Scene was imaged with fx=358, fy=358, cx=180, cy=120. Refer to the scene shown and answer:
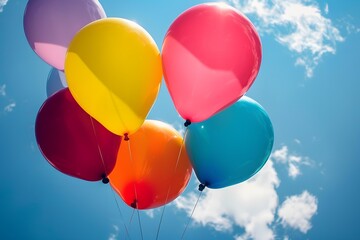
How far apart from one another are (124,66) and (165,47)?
21.8 inches

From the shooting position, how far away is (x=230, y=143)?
4.16 metres

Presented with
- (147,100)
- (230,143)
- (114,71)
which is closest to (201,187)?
(230,143)

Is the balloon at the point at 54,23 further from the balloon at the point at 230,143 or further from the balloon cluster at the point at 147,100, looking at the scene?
the balloon at the point at 230,143

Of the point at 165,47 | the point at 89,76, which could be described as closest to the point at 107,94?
the point at 89,76

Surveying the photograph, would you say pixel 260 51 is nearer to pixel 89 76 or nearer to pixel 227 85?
pixel 227 85

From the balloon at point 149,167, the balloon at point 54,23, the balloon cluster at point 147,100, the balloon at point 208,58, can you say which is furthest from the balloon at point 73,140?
the balloon at point 208,58

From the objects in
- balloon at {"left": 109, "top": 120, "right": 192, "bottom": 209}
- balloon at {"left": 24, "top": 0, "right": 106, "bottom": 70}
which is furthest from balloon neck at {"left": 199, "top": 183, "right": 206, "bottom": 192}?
balloon at {"left": 24, "top": 0, "right": 106, "bottom": 70}

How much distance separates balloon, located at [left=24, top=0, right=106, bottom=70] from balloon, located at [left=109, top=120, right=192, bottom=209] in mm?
Answer: 1460

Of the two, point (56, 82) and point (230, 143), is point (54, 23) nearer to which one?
point (56, 82)

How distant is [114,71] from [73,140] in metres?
0.93

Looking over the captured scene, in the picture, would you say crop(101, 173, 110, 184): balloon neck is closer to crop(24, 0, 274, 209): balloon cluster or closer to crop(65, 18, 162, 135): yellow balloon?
crop(24, 0, 274, 209): balloon cluster

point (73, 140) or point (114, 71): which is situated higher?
point (114, 71)

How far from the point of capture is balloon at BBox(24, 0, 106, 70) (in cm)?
439

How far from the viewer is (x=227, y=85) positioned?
149 inches
